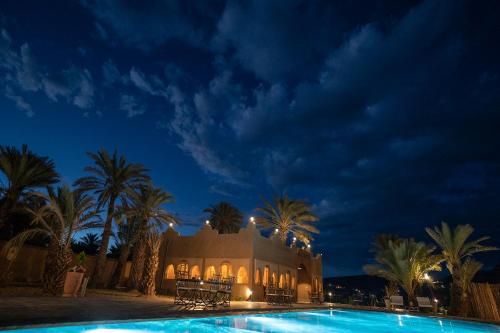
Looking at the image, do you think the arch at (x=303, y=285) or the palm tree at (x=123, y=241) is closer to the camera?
the palm tree at (x=123, y=241)

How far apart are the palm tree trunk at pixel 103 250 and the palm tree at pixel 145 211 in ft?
4.32

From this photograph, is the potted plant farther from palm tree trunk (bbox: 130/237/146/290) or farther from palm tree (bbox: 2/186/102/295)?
palm tree trunk (bbox: 130/237/146/290)

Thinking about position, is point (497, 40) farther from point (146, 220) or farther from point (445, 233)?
point (146, 220)

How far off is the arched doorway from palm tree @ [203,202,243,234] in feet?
37.1

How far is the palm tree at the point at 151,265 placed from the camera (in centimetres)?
1817

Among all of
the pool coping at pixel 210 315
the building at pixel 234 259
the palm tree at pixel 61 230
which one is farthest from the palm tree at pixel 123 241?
the pool coping at pixel 210 315

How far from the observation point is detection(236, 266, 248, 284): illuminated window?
20.7m

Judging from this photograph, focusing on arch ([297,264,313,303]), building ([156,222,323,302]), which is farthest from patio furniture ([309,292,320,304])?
building ([156,222,323,302])

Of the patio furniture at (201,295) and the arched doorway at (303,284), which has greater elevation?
the arched doorway at (303,284)

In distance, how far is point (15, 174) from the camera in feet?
59.1

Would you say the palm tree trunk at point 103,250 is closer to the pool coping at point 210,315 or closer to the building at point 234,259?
the building at point 234,259

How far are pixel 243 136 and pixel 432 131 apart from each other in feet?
66.6

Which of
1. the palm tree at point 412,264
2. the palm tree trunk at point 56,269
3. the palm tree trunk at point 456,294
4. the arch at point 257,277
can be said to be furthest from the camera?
the arch at point 257,277

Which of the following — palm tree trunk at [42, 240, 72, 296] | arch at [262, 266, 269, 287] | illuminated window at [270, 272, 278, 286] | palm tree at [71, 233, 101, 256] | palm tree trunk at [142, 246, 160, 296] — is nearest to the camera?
palm tree trunk at [42, 240, 72, 296]
